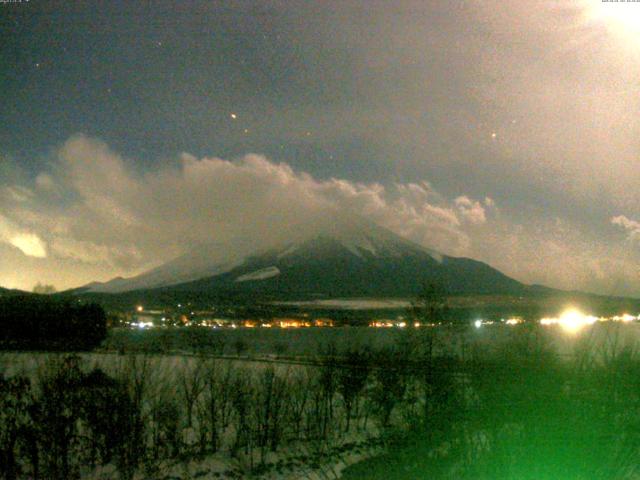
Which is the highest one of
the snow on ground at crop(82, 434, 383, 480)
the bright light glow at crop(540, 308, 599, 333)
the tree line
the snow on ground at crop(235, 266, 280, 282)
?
the snow on ground at crop(235, 266, 280, 282)

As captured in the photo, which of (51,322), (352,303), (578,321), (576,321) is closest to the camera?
(578,321)

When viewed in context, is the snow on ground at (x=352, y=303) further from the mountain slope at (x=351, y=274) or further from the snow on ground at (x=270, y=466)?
the snow on ground at (x=270, y=466)

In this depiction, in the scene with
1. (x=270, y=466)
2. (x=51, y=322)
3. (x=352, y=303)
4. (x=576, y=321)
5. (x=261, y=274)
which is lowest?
(x=270, y=466)

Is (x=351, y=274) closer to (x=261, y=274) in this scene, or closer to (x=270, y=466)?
(x=261, y=274)

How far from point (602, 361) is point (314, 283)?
131376mm

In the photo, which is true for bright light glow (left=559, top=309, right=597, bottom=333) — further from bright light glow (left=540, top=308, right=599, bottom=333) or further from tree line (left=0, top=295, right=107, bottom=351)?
tree line (left=0, top=295, right=107, bottom=351)

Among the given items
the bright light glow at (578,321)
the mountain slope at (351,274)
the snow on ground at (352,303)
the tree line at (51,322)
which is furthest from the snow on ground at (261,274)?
the bright light glow at (578,321)

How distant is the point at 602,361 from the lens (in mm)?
4547

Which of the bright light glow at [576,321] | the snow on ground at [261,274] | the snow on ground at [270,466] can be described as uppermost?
the snow on ground at [261,274]

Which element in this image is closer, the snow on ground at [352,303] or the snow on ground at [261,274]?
the snow on ground at [352,303]

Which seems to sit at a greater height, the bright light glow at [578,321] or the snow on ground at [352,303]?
the bright light glow at [578,321]

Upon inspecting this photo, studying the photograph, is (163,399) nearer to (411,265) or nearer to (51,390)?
(51,390)

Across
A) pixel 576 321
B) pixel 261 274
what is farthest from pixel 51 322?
pixel 261 274

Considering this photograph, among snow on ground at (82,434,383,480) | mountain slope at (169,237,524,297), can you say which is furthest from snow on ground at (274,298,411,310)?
snow on ground at (82,434,383,480)
